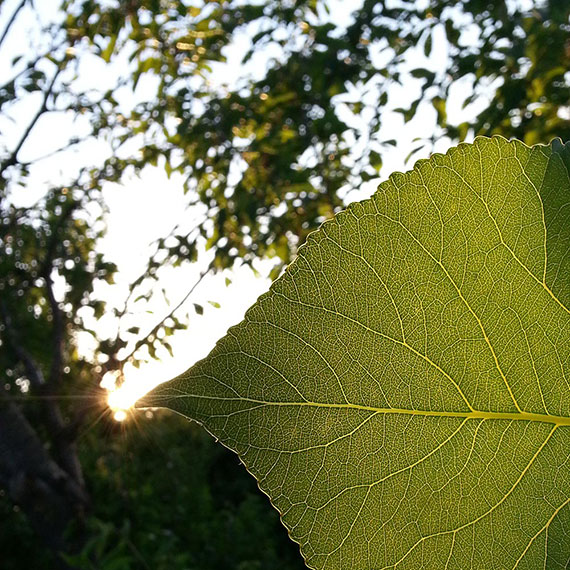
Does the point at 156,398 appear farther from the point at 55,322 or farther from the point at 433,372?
the point at 55,322

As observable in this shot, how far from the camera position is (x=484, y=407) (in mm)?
301

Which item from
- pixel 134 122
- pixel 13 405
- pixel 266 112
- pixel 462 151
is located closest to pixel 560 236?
pixel 462 151

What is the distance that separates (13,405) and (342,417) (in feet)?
8.46

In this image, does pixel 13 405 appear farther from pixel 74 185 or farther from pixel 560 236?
pixel 560 236

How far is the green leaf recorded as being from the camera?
0.29 metres

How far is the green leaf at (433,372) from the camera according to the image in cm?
29

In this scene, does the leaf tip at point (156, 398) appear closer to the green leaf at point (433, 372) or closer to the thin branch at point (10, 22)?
the green leaf at point (433, 372)

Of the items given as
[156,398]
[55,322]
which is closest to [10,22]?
[55,322]

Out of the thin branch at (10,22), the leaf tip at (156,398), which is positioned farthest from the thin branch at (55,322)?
the leaf tip at (156,398)

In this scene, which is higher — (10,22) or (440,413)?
(10,22)

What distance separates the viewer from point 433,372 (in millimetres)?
297

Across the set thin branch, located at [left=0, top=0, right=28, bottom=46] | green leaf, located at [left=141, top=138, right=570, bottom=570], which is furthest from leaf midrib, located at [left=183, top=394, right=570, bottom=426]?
thin branch, located at [left=0, top=0, right=28, bottom=46]

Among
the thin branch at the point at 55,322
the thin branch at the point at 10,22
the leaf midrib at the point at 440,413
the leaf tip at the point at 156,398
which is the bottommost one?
the leaf midrib at the point at 440,413

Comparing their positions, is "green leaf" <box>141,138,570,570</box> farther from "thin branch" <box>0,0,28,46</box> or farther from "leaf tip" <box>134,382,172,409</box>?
"thin branch" <box>0,0,28,46</box>
